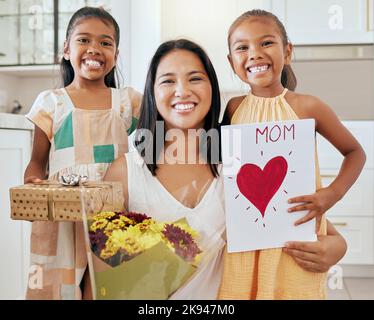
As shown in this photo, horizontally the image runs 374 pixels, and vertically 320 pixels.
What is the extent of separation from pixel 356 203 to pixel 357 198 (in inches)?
1.2

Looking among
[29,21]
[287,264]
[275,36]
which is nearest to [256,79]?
[275,36]

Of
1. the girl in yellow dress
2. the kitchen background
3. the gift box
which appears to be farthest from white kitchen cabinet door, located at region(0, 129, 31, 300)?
the girl in yellow dress

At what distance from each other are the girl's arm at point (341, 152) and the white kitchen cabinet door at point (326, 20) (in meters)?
0.13

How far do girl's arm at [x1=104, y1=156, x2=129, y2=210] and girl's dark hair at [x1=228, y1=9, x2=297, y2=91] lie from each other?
0.82ft

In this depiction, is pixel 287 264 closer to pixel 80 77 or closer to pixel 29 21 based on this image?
pixel 80 77

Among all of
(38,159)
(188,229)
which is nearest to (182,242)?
(188,229)

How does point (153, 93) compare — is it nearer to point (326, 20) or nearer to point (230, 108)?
point (230, 108)

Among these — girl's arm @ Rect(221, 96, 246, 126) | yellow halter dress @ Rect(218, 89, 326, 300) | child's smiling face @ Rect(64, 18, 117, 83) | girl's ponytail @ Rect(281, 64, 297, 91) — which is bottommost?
yellow halter dress @ Rect(218, 89, 326, 300)

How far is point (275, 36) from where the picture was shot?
74 centimetres

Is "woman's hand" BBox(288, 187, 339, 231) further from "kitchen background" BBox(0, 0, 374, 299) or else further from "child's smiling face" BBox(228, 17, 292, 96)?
"child's smiling face" BBox(228, 17, 292, 96)

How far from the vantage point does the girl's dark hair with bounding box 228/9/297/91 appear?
29.3 inches

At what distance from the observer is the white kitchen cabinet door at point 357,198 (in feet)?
2.48

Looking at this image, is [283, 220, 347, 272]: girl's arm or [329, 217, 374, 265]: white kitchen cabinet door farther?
[329, 217, 374, 265]: white kitchen cabinet door
